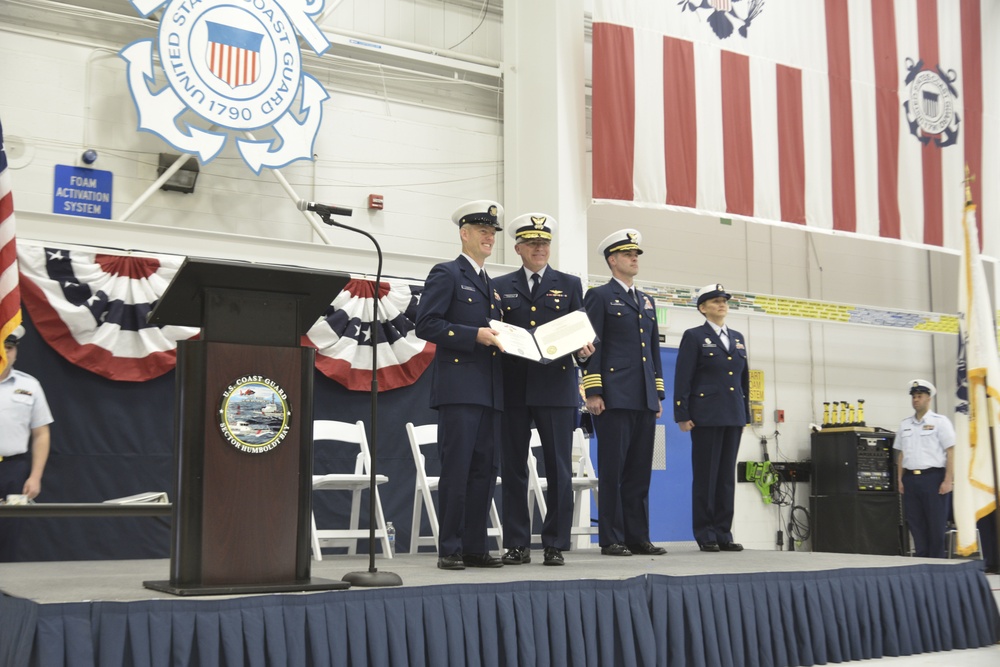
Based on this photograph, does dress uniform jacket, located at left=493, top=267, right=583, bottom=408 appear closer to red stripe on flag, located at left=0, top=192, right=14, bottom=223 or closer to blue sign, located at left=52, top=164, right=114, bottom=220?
red stripe on flag, located at left=0, top=192, right=14, bottom=223

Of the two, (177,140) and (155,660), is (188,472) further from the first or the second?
(177,140)

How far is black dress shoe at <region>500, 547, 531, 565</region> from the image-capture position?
13.6 ft

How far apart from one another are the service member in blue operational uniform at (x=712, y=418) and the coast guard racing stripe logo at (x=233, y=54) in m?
3.64

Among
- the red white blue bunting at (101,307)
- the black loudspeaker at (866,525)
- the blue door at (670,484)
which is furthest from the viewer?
the black loudspeaker at (866,525)

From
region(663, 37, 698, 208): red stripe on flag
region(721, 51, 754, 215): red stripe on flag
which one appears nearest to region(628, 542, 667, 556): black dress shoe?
region(663, 37, 698, 208): red stripe on flag

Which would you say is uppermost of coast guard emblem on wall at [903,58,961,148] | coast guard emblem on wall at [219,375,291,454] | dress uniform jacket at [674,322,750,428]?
coast guard emblem on wall at [903,58,961,148]

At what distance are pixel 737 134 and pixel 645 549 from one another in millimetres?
4402

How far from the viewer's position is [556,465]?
418 centimetres

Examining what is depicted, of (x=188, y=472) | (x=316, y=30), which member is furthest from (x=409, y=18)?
(x=188, y=472)

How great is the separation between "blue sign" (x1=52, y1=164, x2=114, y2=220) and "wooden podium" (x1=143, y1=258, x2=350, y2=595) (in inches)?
177

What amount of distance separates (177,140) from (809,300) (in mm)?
6548

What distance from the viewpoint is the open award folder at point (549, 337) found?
12.6 ft

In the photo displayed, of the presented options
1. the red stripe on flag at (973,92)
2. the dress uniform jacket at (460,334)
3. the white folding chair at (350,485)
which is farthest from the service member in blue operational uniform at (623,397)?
the red stripe on flag at (973,92)

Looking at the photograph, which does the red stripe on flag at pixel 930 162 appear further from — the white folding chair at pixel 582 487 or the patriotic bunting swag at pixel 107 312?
the patriotic bunting swag at pixel 107 312
